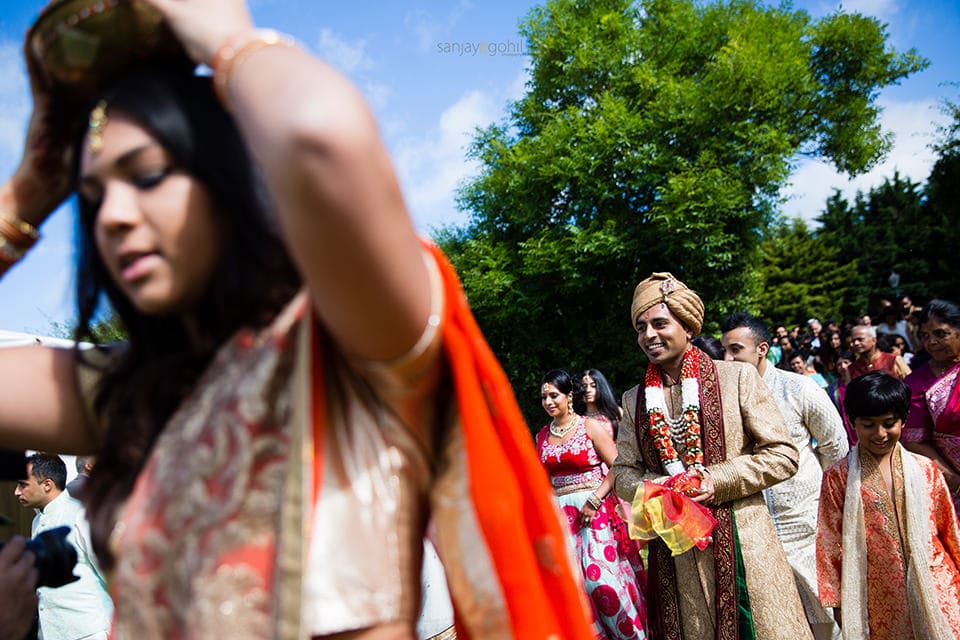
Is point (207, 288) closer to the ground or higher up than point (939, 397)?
higher up

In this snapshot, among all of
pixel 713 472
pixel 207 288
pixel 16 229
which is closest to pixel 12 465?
pixel 16 229

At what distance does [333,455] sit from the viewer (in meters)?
0.91

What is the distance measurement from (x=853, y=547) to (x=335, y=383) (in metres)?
4.23

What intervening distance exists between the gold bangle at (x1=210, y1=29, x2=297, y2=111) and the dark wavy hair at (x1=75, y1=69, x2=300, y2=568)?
159 mm

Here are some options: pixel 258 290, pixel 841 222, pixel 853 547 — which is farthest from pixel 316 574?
pixel 841 222

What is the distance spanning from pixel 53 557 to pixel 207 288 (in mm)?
912

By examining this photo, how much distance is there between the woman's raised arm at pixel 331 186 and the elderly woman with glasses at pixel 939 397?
5.23 meters

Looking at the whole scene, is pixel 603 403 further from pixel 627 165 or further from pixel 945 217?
pixel 945 217

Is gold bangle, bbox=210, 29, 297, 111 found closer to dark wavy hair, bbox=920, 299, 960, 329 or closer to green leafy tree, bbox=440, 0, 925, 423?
dark wavy hair, bbox=920, 299, 960, 329

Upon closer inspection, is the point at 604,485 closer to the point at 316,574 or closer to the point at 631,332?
the point at 316,574

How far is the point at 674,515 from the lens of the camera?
384cm

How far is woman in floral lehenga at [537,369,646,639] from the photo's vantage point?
6.53 m

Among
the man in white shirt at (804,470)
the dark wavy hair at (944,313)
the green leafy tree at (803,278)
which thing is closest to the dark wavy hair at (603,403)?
the man in white shirt at (804,470)

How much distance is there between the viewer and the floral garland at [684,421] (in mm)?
4133
